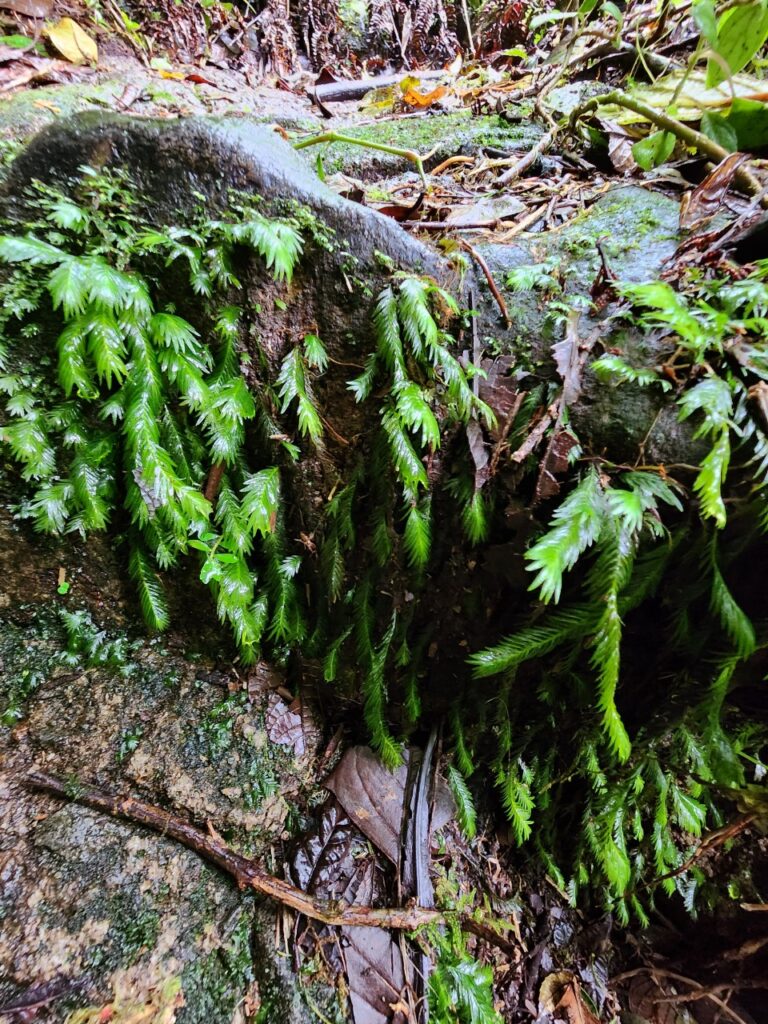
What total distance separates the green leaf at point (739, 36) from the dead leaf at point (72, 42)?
2980mm

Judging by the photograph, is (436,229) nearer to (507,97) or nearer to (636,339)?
(636,339)

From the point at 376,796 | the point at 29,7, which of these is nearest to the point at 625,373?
the point at 376,796

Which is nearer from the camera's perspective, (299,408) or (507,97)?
(299,408)

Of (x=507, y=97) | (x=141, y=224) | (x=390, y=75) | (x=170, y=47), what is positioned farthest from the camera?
(x=390, y=75)

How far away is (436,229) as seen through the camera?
184 cm

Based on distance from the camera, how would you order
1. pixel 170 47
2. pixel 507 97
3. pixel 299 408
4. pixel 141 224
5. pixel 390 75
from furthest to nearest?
pixel 390 75 → pixel 170 47 → pixel 507 97 → pixel 299 408 → pixel 141 224

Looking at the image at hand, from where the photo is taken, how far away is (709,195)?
1.67m

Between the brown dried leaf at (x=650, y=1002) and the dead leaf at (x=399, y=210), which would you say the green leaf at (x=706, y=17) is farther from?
the brown dried leaf at (x=650, y=1002)

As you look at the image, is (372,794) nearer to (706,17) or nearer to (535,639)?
(535,639)

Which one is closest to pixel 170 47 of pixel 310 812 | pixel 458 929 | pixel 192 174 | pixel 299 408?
pixel 192 174

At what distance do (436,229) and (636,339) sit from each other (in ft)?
2.85

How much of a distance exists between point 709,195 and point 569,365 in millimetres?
860

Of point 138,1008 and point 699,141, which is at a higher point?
point 699,141

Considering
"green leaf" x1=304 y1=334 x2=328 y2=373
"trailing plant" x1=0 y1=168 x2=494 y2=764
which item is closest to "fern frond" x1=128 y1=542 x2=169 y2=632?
"trailing plant" x1=0 y1=168 x2=494 y2=764
